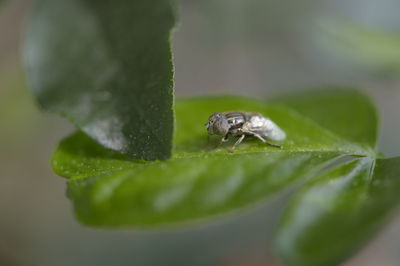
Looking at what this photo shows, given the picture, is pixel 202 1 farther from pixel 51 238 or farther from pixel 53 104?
pixel 53 104

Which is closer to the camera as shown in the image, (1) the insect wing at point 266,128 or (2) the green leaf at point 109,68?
(2) the green leaf at point 109,68

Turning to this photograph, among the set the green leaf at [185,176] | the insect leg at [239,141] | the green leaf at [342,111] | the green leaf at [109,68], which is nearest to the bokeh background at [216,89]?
the green leaf at [342,111]

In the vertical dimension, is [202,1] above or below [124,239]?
above

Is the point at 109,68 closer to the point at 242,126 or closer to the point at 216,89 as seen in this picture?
the point at 242,126

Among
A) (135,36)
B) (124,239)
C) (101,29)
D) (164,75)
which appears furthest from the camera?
(124,239)

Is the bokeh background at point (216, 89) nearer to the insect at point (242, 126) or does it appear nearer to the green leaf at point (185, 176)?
the insect at point (242, 126)

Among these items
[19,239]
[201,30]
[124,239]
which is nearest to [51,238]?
[19,239]
